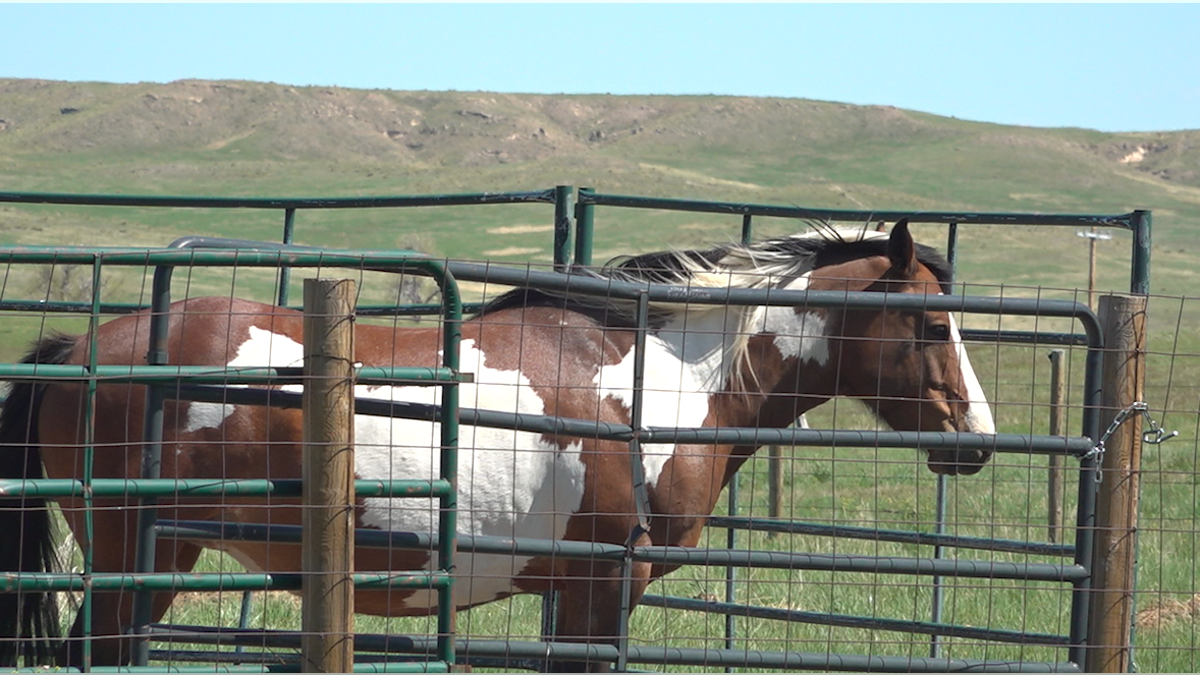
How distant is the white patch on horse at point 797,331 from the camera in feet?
14.3

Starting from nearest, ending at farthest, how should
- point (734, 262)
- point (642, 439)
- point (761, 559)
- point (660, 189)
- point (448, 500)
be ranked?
point (448, 500) → point (761, 559) → point (642, 439) → point (734, 262) → point (660, 189)

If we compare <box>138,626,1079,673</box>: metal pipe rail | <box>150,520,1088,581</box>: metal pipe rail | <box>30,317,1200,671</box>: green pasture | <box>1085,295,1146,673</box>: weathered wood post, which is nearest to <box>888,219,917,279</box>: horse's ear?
<box>30,317,1200,671</box>: green pasture

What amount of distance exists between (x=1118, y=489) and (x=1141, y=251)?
1687 millimetres

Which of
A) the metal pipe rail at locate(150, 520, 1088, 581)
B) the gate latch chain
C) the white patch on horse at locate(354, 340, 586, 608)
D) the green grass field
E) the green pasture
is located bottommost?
the green pasture

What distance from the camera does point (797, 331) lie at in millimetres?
4352

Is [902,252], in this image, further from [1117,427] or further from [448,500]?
[448,500]

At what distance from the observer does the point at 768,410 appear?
4402 mm

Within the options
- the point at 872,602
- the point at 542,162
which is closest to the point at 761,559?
the point at 872,602

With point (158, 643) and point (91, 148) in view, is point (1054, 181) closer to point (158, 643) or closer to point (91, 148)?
point (91, 148)

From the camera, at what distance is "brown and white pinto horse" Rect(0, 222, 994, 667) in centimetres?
388

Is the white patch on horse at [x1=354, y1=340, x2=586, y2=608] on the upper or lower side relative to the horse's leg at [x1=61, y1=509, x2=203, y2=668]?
upper

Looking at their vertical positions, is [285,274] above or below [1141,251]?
below

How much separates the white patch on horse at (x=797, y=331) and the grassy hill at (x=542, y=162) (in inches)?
2163

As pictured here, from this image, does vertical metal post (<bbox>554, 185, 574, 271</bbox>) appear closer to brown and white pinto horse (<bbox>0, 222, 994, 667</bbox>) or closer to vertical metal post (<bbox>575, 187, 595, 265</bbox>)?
vertical metal post (<bbox>575, 187, 595, 265</bbox>)
